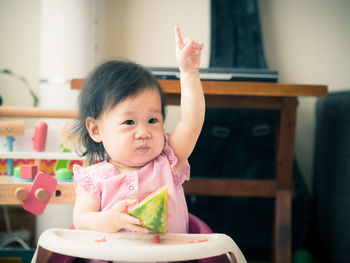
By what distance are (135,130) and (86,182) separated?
0.51 feet

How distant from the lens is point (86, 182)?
0.76 m

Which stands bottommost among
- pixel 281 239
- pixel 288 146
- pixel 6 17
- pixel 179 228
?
pixel 281 239

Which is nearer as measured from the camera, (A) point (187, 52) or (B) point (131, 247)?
(B) point (131, 247)

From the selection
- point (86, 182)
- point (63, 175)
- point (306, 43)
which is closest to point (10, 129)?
point (63, 175)

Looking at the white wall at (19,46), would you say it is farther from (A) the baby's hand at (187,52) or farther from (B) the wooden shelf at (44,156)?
(A) the baby's hand at (187,52)

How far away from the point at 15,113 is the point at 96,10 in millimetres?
605

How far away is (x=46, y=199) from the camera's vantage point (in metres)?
0.84

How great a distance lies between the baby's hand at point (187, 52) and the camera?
2.32 feet

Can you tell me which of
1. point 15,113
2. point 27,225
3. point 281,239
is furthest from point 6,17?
point 281,239

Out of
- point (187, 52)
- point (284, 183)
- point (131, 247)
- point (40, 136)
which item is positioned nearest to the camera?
point (131, 247)

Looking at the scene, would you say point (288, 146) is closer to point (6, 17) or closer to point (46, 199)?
point (46, 199)

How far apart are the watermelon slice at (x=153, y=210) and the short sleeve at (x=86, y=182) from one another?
0.18 metres

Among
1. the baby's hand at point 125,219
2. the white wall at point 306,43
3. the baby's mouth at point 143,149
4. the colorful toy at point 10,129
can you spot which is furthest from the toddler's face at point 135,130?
the white wall at point 306,43

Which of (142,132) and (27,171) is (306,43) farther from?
(27,171)
